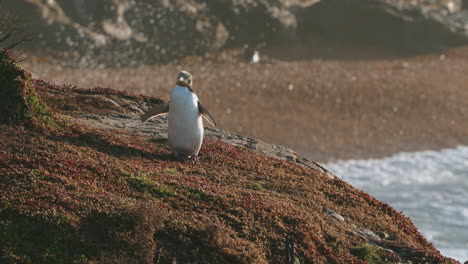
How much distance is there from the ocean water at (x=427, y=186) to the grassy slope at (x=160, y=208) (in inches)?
579

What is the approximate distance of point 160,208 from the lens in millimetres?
15180

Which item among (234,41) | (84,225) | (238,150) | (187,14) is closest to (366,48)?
(234,41)

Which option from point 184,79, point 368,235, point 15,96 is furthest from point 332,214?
point 15,96

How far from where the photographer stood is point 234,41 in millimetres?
75938

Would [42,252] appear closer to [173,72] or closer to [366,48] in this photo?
[173,72]

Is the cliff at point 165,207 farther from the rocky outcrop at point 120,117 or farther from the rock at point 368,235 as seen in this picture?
the rocky outcrop at point 120,117

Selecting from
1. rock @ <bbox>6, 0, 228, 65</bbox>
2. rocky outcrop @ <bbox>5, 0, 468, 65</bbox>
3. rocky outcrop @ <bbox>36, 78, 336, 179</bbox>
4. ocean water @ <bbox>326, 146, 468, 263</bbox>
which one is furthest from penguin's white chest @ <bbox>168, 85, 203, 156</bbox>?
rocky outcrop @ <bbox>5, 0, 468, 65</bbox>

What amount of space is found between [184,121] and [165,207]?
443 cm

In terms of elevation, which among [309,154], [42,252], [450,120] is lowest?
[42,252]

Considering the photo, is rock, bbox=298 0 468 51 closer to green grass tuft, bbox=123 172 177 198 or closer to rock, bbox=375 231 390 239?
rock, bbox=375 231 390 239

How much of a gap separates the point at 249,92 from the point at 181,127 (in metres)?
42.7

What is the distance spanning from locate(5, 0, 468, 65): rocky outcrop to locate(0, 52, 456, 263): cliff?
47943mm

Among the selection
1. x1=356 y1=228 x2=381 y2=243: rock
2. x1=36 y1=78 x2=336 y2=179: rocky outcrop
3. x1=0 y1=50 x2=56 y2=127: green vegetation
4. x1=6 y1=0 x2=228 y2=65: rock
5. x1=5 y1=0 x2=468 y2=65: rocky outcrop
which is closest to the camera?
x1=0 y1=50 x2=56 y2=127: green vegetation

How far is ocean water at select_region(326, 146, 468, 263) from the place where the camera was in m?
35.8
